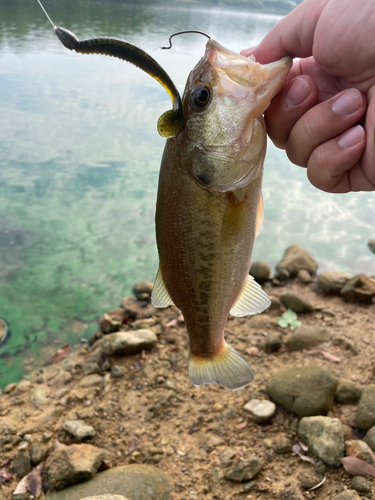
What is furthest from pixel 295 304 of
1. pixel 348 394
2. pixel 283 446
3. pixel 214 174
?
pixel 214 174

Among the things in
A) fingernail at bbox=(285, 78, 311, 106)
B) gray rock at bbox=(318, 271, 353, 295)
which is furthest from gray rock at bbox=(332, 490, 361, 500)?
gray rock at bbox=(318, 271, 353, 295)

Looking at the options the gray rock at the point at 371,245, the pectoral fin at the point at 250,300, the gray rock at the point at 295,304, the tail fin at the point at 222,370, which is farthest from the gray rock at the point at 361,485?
the gray rock at the point at 371,245

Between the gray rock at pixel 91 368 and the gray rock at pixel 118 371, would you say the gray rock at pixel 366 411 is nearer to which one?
the gray rock at pixel 118 371

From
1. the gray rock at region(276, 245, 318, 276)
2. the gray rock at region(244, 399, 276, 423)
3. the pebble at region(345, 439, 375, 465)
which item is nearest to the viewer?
the pebble at region(345, 439, 375, 465)

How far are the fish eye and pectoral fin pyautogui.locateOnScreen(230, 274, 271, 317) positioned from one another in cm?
77

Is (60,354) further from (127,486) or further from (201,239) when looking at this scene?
(201,239)

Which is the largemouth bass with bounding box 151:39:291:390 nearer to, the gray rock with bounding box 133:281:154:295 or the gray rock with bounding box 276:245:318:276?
the gray rock with bounding box 133:281:154:295

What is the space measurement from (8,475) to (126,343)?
4.48 feet

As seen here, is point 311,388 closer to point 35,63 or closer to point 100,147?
point 100,147

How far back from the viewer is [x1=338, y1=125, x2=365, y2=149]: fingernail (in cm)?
159

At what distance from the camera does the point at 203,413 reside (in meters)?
3.06

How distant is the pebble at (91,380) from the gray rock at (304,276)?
109 inches

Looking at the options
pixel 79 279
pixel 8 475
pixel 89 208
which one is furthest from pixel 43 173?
pixel 8 475

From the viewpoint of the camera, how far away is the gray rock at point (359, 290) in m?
4.22
